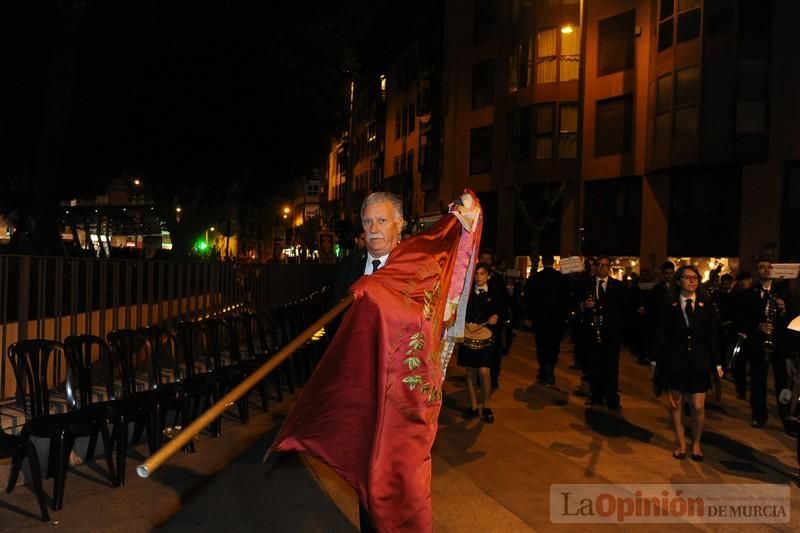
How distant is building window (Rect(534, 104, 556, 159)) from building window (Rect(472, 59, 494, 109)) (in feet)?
11.5

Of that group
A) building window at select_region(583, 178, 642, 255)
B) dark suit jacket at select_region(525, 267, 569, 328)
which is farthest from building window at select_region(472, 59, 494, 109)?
dark suit jacket at select_region(525, 267, 569, 328)

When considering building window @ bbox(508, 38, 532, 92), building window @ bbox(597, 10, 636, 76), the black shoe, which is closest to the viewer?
the black shoe

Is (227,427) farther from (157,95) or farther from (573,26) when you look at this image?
(573,26)

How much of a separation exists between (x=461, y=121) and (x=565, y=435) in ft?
87.7

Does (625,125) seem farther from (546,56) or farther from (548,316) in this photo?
(548,316)

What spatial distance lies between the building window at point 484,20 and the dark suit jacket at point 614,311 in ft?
79.6

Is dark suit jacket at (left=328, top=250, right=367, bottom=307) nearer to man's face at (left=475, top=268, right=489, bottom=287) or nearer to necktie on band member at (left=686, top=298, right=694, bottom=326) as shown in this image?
necktie on band member at (left=686, top=298, right=694, bottom=326)

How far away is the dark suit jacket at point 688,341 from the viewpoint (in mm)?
7059

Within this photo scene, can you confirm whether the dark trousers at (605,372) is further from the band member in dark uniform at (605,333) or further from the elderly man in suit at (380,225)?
the elderly man in suit at (380,225)

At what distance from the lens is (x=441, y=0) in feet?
118

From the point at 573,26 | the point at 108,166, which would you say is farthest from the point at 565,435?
the point at 573,26

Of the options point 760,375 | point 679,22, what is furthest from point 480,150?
point 760,375

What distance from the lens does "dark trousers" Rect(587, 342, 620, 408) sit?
946cm

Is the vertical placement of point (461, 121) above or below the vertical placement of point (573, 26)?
below
